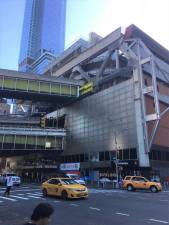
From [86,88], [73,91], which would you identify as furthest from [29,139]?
[86,88]

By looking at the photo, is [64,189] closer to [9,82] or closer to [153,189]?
[153,189]

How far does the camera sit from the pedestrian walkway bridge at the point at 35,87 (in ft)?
194

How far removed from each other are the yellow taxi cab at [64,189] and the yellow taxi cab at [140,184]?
36.9ft

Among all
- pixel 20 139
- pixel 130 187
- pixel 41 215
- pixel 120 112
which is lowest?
pixel 130 187

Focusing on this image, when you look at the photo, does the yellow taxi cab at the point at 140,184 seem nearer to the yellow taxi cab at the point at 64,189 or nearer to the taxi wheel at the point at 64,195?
the yellow taxi cab at the point at 64,189

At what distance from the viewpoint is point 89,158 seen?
60.1 meters

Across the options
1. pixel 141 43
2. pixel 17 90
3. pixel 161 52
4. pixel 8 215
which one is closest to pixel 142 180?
pixel 8 215

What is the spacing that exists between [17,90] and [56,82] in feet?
30.2

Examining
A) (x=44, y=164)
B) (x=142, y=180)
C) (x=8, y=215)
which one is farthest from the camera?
(x=44, y=164)

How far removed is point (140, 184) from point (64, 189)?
12.6m

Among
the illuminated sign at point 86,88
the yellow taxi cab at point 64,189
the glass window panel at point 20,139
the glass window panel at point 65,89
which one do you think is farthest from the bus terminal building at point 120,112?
the yellow taxi cab at point 64,189

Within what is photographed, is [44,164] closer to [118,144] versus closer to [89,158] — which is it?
[89,158]

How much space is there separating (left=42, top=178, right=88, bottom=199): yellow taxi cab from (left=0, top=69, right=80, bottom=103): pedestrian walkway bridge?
4074cm

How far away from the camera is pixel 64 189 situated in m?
19.9
